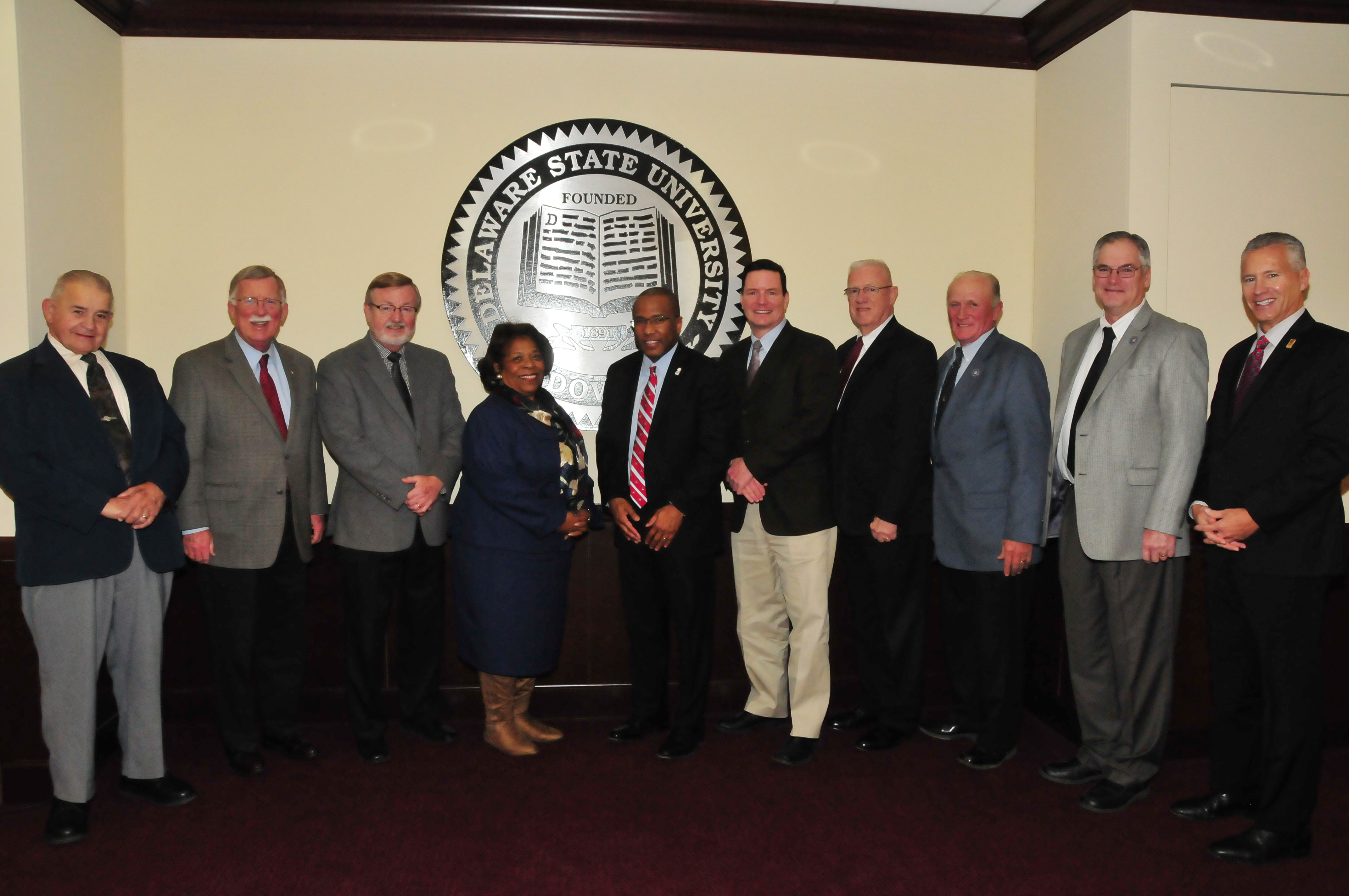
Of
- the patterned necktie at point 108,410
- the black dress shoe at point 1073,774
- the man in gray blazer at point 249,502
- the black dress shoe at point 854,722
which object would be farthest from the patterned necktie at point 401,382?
the black dress shoe at point 1073,774

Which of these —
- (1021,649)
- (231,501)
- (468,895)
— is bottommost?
(468,895)

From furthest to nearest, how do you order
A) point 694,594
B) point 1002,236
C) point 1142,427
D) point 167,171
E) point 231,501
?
1. point 1002,236
2. point 167,171
3. point 694,594
4. point 231,501
5. point 1142,427

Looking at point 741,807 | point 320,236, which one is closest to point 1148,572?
point 741,807

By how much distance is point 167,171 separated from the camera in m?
4.05

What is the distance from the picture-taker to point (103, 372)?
2996mm

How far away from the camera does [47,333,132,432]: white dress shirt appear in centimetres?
294

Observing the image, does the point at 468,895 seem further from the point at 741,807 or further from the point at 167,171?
the point at 167,171

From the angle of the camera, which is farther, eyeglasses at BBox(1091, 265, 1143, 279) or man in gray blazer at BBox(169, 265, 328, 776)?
man in gray blazer at BBox(169, 265, 328, 776)

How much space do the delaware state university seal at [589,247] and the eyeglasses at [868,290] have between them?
77cm

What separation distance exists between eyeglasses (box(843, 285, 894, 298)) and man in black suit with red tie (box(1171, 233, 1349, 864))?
3.97 ft

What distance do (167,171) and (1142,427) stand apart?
4.04 m

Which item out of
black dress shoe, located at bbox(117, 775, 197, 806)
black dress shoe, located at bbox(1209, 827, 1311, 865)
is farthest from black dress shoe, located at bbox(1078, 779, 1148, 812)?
black dress shoe, located at bbox(117, 775, 197, 806)

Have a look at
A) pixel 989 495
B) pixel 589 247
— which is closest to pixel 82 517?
pixel 589 247

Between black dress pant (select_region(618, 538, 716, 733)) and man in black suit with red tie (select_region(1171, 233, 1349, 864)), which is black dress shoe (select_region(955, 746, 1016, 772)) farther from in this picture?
black dress pant (select_region(618, 538, 716, 733))
